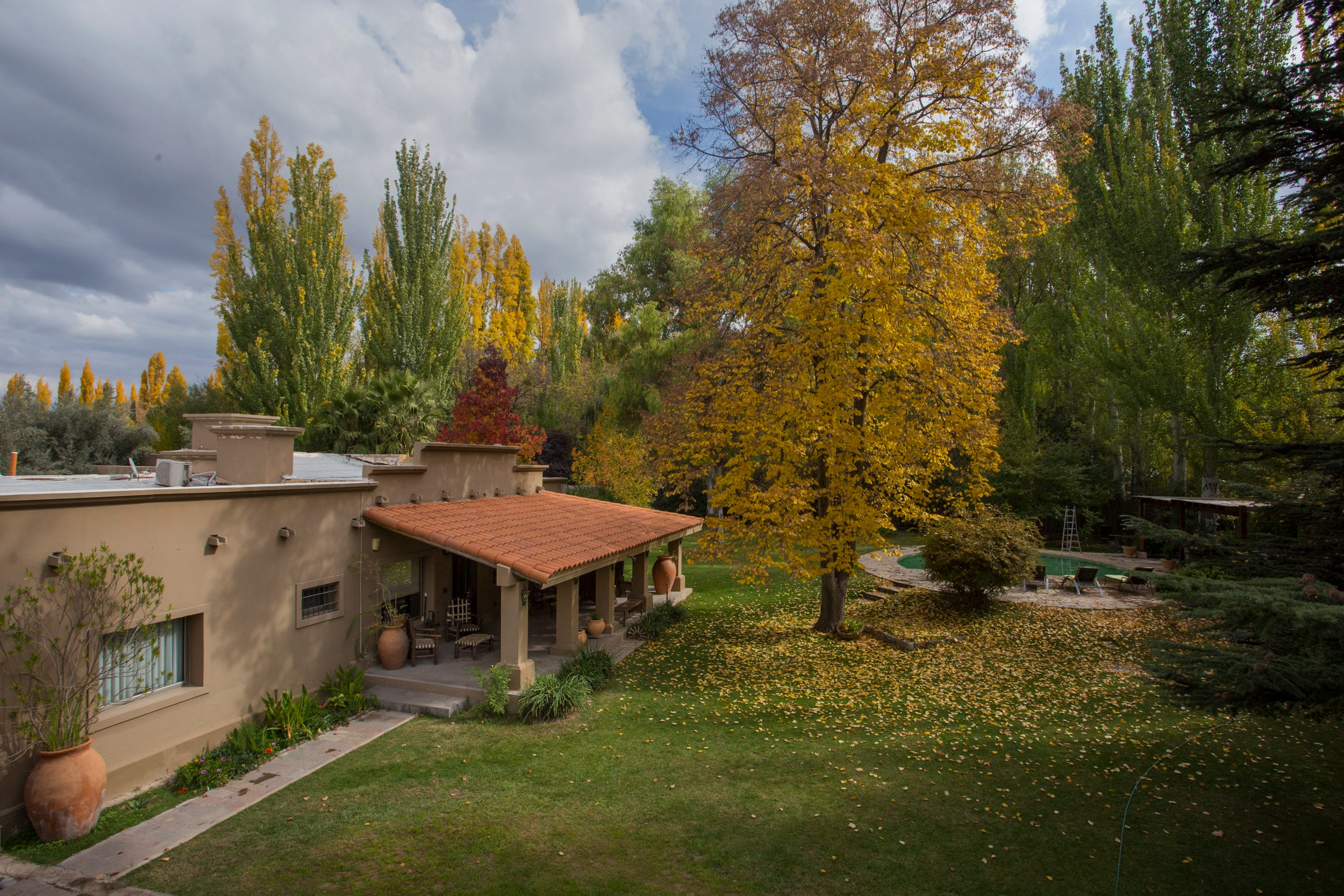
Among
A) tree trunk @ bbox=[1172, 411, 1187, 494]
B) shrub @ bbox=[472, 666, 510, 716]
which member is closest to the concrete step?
shrub @ bbox=[472, 666, 510, 716]

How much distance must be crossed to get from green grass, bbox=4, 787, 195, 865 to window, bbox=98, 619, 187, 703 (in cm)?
112

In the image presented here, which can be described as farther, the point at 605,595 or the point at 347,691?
the point at 605,595

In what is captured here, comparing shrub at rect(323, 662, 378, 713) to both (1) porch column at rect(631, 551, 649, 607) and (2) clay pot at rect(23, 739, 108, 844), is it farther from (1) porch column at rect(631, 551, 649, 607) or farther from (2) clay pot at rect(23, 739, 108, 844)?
(1) porch column at rect(631, 551, 649, 607)

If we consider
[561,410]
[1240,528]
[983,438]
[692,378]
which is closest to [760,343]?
[692,378]

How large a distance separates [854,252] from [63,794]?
504 inches

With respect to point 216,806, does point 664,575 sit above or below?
above

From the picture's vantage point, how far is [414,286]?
3073cm

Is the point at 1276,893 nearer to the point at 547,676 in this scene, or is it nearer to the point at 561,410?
the point at 547,676

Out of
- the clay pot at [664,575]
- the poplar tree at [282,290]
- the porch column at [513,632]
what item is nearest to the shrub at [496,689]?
the porch column at [513,632]

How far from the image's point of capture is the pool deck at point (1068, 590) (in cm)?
1641

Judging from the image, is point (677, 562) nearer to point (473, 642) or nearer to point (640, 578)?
point (640, 578)

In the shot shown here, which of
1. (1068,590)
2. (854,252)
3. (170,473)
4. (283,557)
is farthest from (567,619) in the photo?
(1068,590)

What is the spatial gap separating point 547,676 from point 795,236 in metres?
10.0

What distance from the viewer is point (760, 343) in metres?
13.9
